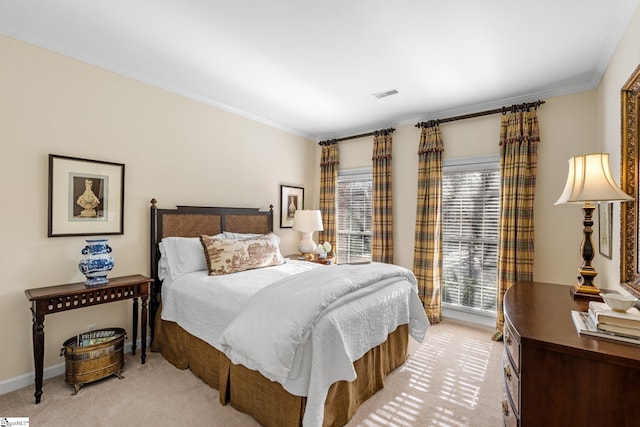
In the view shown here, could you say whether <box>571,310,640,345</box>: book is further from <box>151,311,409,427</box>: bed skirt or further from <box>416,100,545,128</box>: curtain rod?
<box>416,100,545,128</box>: curtain rod

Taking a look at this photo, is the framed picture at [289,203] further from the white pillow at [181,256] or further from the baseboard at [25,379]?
the baseboard at [25,379]

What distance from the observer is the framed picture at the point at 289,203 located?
4.54 metres

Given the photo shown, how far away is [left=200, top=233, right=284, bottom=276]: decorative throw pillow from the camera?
9.30 ft

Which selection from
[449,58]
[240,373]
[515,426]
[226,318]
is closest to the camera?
[515,426]

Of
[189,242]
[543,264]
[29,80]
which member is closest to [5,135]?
[29,80]

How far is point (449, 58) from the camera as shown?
2576mm

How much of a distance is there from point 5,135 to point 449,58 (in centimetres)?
364

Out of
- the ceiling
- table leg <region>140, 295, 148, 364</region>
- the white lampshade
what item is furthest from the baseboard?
the white lampshade

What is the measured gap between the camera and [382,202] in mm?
4297

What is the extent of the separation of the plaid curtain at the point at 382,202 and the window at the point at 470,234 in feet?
2.40

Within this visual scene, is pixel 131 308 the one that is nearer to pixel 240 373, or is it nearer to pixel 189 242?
pixel 189 242

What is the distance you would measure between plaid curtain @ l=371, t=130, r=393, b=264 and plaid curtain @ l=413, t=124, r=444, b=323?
17.8 inches

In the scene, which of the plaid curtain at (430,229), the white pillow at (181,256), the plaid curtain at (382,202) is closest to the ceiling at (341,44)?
the plaid curtain at (430,229)

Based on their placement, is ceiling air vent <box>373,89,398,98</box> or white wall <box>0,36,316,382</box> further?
ceiling air vent <box>373,89,398,98</box>
